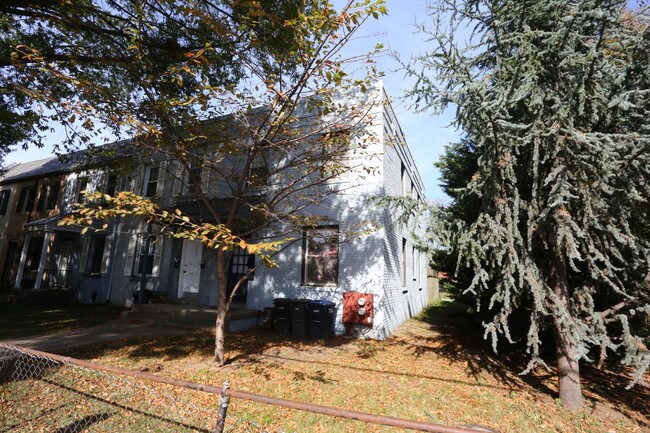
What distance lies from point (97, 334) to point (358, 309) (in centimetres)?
714

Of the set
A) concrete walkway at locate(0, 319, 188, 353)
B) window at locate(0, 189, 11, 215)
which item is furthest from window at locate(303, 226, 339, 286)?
window at locate(0, 189, 11, 215)

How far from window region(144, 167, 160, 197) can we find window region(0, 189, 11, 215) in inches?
530

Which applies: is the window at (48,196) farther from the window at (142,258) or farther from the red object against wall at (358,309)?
the red object against wall at (358,309)

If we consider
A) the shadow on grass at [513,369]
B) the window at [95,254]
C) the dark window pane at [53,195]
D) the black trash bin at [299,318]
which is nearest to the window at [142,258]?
the window at [95,254]

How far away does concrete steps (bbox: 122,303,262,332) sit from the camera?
9383 millimetres

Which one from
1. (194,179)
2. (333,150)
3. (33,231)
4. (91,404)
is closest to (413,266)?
(333,150)

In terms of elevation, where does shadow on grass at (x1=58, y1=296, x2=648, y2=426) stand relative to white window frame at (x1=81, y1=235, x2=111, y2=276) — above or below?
below

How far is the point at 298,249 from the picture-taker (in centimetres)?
1012

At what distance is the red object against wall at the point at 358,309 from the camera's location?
8.73 m

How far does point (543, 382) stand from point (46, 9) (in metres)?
11.9

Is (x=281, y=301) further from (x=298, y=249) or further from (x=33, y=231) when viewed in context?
(x=33, y=231)

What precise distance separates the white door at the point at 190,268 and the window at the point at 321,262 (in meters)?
4.62

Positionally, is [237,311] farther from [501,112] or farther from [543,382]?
[501,112]

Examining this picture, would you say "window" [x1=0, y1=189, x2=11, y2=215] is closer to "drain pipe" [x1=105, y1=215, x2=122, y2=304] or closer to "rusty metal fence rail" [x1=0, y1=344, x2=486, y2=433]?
"drain pipe" [x1=105, y1=215, x2=122, y2=304]
